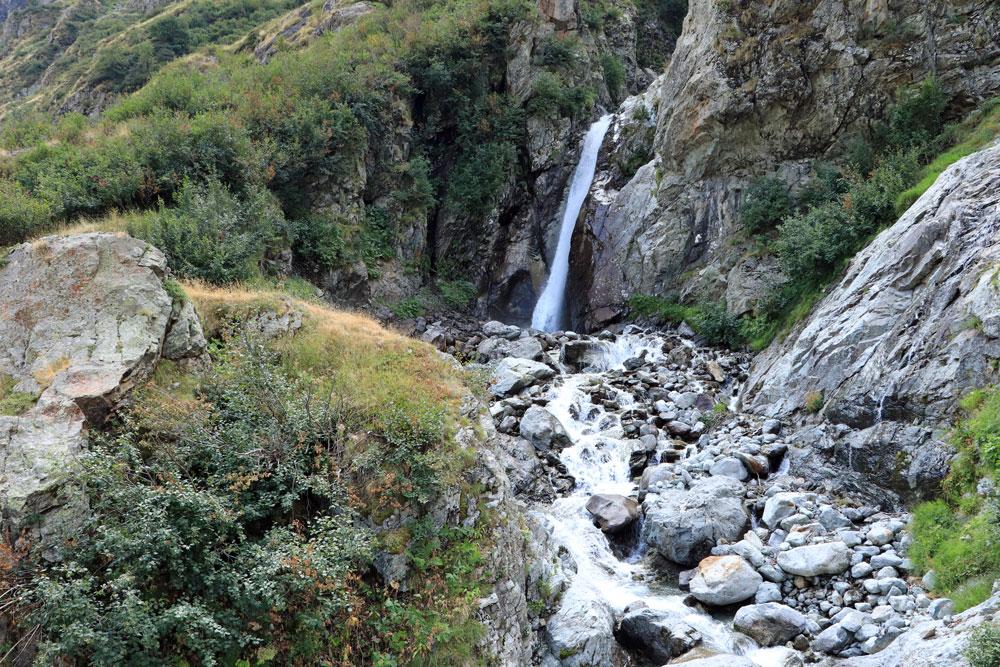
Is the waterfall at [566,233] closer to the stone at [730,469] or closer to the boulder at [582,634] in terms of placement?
the stone at [730,469]

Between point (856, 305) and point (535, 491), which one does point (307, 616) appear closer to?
point (535, 491)

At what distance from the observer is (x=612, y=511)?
10.5 meters

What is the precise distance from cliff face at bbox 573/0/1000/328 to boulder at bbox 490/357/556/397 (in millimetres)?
5704

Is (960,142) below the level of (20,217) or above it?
above

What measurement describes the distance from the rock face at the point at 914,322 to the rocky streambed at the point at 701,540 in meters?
1.20

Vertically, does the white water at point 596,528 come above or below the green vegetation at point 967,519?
below

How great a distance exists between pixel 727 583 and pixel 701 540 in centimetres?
115

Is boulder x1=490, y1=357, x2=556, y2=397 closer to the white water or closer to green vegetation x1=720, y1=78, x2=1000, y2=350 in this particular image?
the white water

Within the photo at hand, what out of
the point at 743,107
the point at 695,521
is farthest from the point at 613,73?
the point at 695,521

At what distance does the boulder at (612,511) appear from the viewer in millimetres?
10273

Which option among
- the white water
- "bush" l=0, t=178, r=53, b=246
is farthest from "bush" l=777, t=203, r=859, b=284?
"bush" l=0, t=178, r=53, b=246

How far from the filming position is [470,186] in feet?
80.1

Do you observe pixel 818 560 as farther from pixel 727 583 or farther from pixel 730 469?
pixel 730 469

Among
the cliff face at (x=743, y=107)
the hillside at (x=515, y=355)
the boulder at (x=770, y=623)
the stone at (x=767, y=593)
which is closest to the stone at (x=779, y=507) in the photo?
the hillside at (x=515, y=355)
